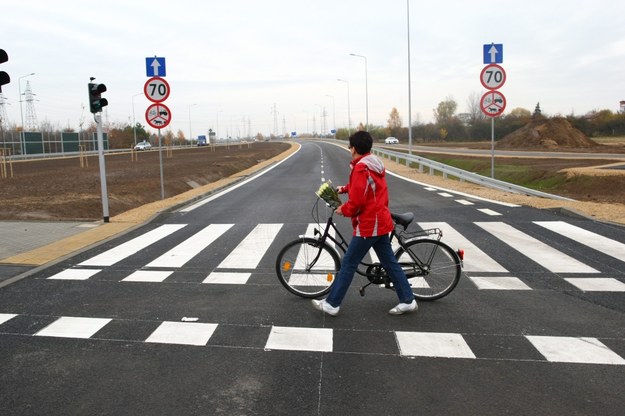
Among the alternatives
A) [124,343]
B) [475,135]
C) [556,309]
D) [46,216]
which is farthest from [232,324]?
[475,135]

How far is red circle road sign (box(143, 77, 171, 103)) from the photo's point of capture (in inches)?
566

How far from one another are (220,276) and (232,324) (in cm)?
177

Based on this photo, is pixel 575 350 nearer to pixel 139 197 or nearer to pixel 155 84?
pixel 155 84

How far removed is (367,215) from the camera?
5.05 meters

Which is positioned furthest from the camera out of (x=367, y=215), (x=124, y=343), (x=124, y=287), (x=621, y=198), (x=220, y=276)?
(x=621, y=198)

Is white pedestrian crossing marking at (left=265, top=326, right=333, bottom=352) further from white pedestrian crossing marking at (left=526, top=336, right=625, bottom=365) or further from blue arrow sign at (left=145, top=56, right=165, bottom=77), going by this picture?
blue arrow sign at (left=145, top=56, right=165, bottom=77)

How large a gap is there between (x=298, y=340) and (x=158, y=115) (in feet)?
38.1

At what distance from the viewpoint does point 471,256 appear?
24.8 ft

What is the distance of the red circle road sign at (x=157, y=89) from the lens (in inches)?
566

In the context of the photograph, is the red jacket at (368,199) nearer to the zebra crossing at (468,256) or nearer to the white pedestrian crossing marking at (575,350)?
the white pedestrian crossing marking at (575,350)

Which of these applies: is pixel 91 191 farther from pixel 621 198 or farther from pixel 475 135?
pixel 475 135

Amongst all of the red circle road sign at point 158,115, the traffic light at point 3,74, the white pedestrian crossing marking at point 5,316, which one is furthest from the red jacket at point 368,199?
the red circle road sign at point 158,115

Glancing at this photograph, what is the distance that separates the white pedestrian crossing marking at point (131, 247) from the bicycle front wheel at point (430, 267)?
424 centimetres

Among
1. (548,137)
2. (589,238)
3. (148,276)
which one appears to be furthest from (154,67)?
(548,137)
